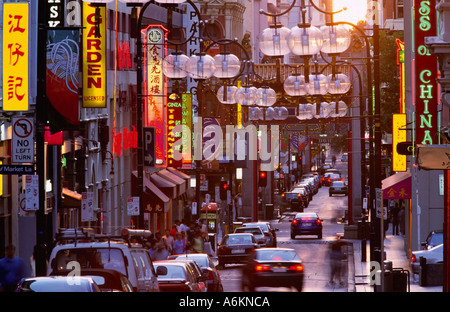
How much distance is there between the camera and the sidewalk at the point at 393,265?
30.2 meters

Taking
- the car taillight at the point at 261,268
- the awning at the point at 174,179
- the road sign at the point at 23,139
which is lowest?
the car taillight at the point at 261,268

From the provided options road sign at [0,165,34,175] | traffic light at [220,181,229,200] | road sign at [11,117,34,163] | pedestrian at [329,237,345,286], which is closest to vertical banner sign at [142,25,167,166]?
traffic light at [220,181,229,200]

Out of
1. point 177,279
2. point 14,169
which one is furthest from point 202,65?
point 177,279

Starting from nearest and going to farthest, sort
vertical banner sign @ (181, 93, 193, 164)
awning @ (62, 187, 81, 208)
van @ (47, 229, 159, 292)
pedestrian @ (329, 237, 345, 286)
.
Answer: van @ (47, 229, 159, 292) → pedestrian @ (329, 237, 345, 286) → awning @ (62, 187, 81, 208) → vertical banner sign @ (181, 93, 193, 164)

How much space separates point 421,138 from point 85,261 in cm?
1331

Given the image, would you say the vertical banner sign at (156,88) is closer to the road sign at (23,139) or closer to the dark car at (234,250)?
the dark car at (234,250)

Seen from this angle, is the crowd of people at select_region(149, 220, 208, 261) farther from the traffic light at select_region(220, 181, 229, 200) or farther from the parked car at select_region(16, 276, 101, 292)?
the traffic light at select_region(220, 181, 229, 200)

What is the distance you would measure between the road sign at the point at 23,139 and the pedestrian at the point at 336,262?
10969mm

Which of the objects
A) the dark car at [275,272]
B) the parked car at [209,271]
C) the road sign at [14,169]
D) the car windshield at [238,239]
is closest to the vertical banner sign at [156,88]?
the car windshield at [238,239]

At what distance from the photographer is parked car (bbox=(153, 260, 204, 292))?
21172 millimetres

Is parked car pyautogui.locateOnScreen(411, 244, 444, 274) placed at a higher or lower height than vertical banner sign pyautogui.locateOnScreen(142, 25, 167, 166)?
lower

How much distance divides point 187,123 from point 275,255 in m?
21.7

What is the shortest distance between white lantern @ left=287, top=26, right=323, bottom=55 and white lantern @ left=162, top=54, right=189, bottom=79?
7177mm

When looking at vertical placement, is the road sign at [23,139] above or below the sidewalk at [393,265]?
above
